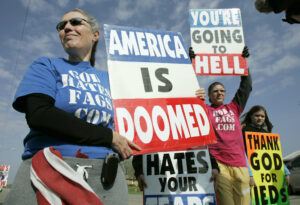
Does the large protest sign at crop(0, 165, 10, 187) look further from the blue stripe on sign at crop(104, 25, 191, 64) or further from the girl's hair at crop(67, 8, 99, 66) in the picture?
the blue stripe on sign at crop(104, 25, 191, 64)

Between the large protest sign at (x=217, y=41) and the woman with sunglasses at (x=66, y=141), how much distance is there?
214 cm

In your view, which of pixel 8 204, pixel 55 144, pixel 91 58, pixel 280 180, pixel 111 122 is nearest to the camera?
pixel 8 204

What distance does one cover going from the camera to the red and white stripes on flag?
1.06 meters

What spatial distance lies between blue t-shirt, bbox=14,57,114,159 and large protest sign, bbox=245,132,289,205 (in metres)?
2.90

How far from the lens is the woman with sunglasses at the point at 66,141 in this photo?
43.0 inches

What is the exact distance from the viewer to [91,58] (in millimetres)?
1825

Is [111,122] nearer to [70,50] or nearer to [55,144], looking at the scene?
[55,144]

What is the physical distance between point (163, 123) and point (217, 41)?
7.14ft

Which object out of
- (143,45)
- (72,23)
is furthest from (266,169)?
(72,23)

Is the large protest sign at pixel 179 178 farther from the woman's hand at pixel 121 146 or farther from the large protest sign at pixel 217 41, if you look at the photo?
the woman's hand at pixel 121 146

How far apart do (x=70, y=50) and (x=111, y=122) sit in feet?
1.82

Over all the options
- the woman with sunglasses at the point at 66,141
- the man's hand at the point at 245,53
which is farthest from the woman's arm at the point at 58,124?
the man's hand at the point at 245,53

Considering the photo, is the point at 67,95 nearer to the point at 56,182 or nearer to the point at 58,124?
the point at 58,124

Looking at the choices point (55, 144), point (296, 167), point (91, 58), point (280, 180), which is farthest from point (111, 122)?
point (296, 167)
